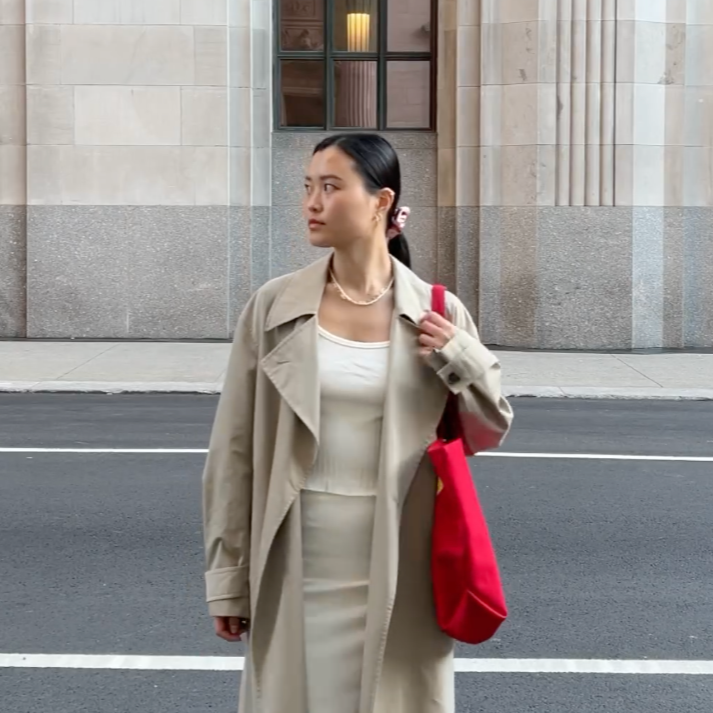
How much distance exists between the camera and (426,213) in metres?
18.0

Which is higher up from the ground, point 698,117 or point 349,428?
point 698,117

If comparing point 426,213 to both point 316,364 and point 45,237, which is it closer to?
point 45,237

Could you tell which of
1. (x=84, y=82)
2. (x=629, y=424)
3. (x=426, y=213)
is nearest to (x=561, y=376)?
(x=629, y=424)

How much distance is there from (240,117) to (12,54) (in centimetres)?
287

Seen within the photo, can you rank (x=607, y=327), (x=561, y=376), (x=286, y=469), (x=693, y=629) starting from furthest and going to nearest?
(x=607, y=327)
(x=561, y=376)
(x=693, y=629)
(x=286, y=469)

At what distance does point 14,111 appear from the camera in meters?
17.2

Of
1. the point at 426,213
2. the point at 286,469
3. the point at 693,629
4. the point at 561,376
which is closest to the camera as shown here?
the point at 286,469

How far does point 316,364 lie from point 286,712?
76 cm

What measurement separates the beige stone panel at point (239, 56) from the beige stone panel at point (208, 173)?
886 mm

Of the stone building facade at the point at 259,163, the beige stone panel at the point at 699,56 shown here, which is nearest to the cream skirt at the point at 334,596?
the stone building facade at the point at 259,163

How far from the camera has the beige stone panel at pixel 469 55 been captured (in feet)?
56.1

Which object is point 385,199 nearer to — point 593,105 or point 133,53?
point 593,105

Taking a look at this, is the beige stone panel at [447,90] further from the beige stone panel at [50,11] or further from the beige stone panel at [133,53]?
the beige stone panel at [50,11]

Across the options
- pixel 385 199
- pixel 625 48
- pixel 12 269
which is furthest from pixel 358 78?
pixel 385 199
